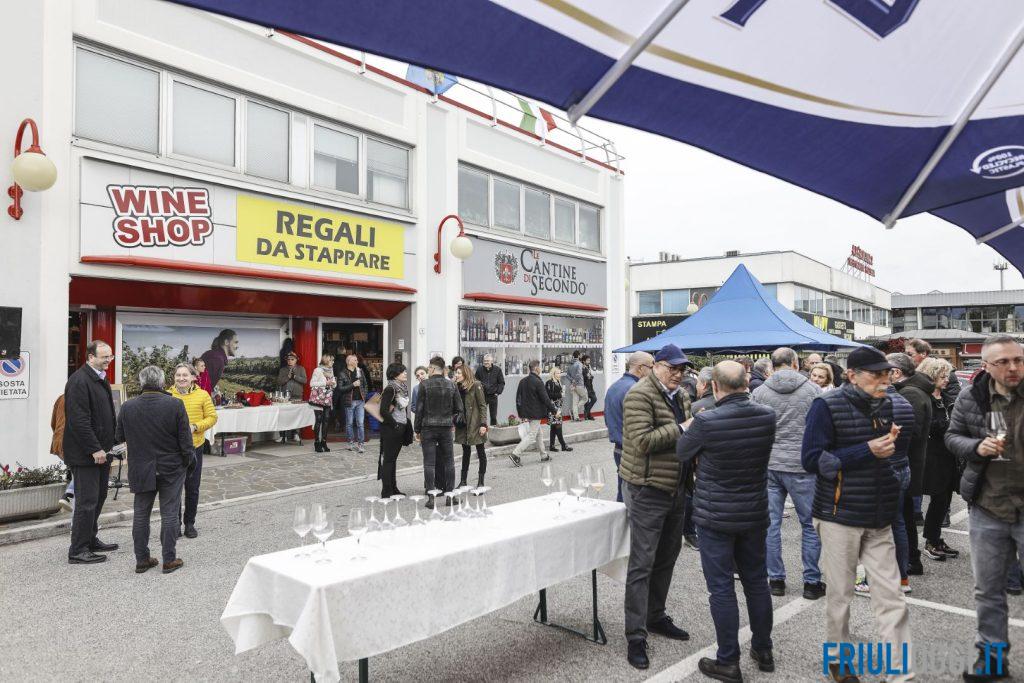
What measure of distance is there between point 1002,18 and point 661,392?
275cm

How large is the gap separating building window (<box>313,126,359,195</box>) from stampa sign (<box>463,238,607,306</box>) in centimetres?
Result: 336

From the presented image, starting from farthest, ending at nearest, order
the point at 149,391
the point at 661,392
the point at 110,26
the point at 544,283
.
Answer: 1. the point at 544,283
2. the point at 110,26
3. the point at 149,391
4. the point at 661,392

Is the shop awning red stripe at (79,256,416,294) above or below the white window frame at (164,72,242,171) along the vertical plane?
below

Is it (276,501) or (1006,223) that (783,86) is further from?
(276,501)

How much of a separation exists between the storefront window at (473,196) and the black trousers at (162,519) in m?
10.8

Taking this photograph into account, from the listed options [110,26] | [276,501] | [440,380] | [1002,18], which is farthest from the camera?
[110,26]

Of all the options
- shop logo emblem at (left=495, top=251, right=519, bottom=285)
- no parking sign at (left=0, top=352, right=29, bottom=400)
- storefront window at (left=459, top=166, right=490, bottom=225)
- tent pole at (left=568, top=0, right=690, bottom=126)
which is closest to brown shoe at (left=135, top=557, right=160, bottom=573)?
no parking sign at (left=0, top=352, right=29, bottom=400)

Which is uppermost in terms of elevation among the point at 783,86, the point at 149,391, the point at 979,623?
the point at 783,86

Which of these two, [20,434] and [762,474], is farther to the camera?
[20,434]

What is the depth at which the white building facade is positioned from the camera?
9.54m

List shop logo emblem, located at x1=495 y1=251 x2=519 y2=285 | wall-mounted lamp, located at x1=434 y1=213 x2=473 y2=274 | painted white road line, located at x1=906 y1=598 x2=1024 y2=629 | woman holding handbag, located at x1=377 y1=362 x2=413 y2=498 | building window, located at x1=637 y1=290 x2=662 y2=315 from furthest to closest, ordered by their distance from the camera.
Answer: building window, located at x1=637 y1=290 x2=662 y2=315 → shop logo emblem, located at x1=495 y1=251 x2=519 y2=285 → wall-mounted lamp, located at x1=434 y1=213 x2=473 y2=274 → woman holding handbag, located at x1=377 y1=362 x2=413 y2=498 → painted white road line, located at x1=906 y1=598 x2=1024 y2=629

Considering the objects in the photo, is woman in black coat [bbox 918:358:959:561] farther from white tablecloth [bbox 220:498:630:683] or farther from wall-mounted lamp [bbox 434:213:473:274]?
wall-mounted lamp [bbox 434:213:473:274]

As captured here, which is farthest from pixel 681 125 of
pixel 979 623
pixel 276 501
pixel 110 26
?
pixel 110 26

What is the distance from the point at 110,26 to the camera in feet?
33.2
